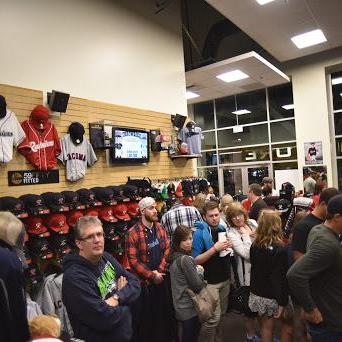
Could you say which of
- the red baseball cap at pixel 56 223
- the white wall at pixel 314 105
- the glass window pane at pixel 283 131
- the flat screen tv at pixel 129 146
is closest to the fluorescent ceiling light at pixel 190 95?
the glass window pane at pixel 283 131

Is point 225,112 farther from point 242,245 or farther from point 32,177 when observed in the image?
point 242,245

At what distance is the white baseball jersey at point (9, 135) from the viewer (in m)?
3.93

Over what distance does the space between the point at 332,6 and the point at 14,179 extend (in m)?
6.00

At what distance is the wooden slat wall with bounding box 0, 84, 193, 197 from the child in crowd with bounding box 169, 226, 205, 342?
2.27 meters

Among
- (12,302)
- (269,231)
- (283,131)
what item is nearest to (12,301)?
(12,302)

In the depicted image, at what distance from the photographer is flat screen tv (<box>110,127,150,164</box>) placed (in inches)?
214

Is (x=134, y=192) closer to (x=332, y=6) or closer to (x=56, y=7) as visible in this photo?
(x=56, y=7)

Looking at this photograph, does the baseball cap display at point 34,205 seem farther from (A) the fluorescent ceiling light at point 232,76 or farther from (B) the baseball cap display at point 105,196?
(A) the fluorescent ceiling light at point 232,76

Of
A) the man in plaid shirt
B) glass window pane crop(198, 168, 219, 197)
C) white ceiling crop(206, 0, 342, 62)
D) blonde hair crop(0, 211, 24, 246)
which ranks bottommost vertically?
the man in plaid shirt

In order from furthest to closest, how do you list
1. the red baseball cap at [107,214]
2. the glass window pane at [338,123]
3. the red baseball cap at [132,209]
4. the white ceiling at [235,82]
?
the glass window pane at [338,123]
the white ceiling at [235,82]
the red baseball cap at [132,209]
the red baseball cap at [107,214]

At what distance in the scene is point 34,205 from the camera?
398cm

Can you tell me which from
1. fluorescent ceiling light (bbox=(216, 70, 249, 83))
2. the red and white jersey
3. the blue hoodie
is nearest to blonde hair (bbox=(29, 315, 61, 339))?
the blue hoodie

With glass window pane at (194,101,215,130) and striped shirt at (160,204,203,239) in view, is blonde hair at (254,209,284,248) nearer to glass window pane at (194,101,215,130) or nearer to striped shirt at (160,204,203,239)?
striped shirt at (160,204,203,239)

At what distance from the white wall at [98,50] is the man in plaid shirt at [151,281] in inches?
94.9
